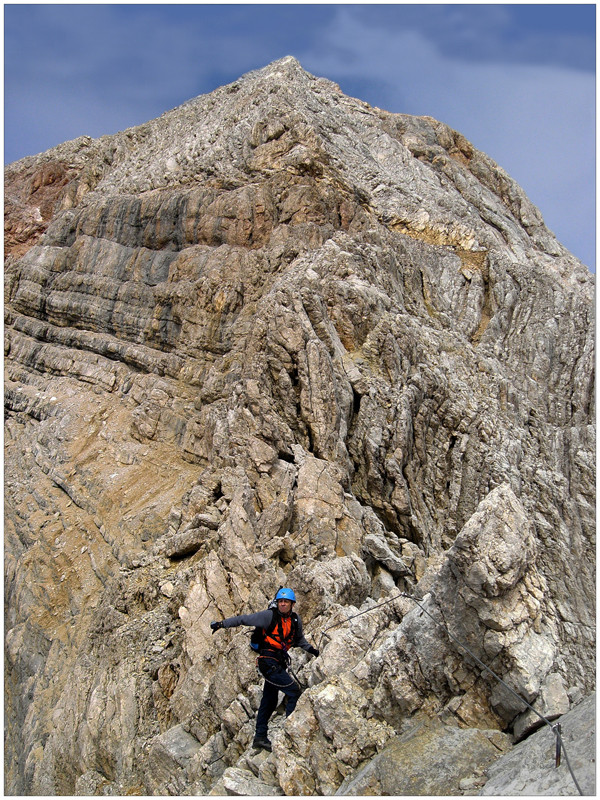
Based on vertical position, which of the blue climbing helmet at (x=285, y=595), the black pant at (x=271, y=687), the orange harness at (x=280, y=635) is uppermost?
the blue climbing helmet at (x=285, y=595)

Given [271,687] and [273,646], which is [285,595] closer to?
[273,646]

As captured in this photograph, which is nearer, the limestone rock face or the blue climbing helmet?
the limestone rock face

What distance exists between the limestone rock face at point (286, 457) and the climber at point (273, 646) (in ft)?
1.13

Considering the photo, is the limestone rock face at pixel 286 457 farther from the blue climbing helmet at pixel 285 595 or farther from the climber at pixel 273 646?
the blue climbing helmet at pixel 285 595

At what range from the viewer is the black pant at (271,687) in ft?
27.9

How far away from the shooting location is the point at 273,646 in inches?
335

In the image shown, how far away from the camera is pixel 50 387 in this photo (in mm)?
28156

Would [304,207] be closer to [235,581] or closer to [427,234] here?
[427,234]

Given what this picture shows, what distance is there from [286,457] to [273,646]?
952 cm

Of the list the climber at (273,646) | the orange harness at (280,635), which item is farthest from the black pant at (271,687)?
the orange harness at (280,635)

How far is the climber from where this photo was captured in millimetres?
8484

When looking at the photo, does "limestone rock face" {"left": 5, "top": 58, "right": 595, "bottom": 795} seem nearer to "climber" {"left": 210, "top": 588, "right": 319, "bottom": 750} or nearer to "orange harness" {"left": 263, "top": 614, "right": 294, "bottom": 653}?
"climber" {"left": 210, "top": 588, "right": 319, "bottom": 750}

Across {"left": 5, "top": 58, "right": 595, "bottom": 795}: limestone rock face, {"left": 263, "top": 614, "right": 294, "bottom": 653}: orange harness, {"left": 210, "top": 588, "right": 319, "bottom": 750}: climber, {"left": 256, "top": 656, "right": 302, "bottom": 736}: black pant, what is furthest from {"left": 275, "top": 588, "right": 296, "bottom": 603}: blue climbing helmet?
{"left": 5, "top": 58, "right": 595, "bottom": 795}: limestone rock face

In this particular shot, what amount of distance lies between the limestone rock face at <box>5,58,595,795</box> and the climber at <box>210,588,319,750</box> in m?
0.34
